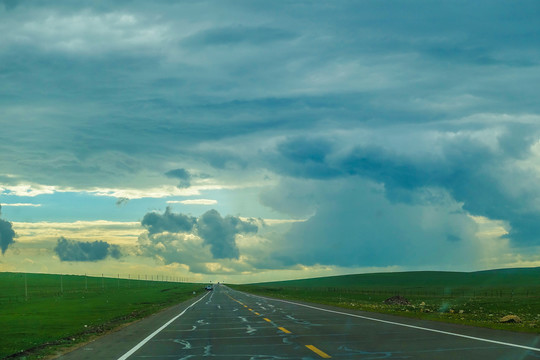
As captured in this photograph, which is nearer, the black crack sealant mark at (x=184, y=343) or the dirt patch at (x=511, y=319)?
the black crack sealant mark at (x=184, y=343)

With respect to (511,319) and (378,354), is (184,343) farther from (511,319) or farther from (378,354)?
(511,319)

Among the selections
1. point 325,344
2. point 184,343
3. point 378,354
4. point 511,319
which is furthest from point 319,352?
point 511,319

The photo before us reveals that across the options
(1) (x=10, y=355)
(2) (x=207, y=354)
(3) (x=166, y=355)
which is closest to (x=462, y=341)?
(2) (x=207, y=354)

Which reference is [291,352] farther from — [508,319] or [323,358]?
[508,319]

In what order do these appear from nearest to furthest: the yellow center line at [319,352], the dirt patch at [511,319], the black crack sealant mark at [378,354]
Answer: the black crack sealant mark at [378,354] < the yellow center line at [319,352] < the dirt patch at [511,319]

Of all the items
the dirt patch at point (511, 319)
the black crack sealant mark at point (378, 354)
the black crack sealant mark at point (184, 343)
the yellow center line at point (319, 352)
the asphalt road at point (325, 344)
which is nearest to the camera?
the black crack sealant mark at point (378, 354)

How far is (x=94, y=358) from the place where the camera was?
13570 millimetres

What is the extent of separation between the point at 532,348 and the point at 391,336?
4.58 meters

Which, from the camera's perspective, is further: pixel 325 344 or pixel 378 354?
pixel 325 344

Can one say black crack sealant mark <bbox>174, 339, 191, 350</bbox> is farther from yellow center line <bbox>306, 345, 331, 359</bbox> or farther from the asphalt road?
yellow center line <bbox>306, 345, 331, 359</bbox>

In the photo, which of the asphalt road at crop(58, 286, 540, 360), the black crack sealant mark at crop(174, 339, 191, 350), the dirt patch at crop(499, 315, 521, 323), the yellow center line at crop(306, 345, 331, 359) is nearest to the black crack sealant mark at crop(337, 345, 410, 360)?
the asphalt road at crop(58, 286, 540, 360)

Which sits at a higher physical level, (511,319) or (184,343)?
(184,343)

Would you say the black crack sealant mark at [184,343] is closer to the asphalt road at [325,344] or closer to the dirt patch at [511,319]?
the asphalt road at [325,344]

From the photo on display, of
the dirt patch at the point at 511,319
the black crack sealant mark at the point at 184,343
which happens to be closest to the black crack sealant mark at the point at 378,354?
the black crack sealant mark at the point at 184,343
